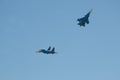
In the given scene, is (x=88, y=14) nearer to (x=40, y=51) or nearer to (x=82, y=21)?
(x=82, y=21)

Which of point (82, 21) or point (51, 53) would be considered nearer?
point (82, 21)

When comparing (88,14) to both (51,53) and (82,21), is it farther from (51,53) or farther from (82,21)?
(51,53)

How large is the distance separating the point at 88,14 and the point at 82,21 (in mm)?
2374

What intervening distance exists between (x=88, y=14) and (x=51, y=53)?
50.0 feet

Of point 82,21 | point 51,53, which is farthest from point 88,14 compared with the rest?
point 51,53

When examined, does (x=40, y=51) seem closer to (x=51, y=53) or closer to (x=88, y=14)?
(x=51, y=53)

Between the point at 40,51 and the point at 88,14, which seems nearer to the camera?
the point at 88,14

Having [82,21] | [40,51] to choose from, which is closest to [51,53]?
[40,51]

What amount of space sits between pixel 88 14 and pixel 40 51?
1824 centimetres

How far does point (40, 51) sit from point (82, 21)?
16228 millimetres

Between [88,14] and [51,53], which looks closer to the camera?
[88,14]

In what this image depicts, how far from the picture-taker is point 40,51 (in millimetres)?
93750

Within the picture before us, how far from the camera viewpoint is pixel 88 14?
85312 mm
